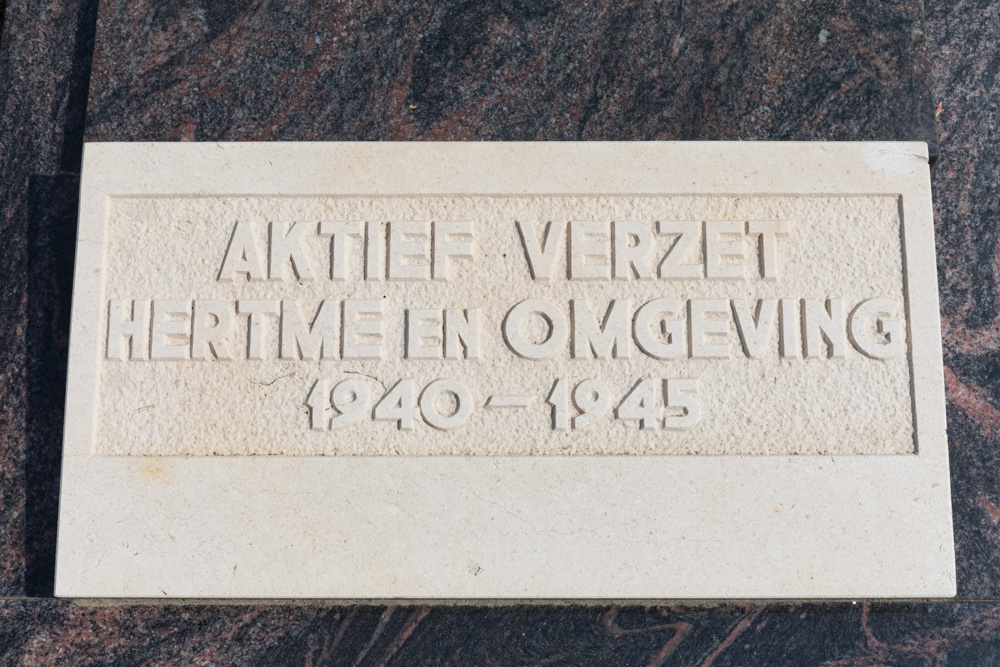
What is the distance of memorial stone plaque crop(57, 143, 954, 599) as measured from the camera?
10.5 ft

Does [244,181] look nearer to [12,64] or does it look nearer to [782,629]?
[12,64]

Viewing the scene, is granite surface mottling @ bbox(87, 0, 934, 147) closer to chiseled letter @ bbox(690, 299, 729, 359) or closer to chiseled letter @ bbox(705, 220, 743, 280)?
chiseled letter @ bbox(705, 220, 743, 280)

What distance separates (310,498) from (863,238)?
111 inches

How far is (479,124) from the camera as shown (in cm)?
358

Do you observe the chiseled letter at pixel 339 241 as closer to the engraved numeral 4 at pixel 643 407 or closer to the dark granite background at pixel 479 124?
the dark granite background at pixel 479 124

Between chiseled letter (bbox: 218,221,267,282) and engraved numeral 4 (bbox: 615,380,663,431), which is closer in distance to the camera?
engraved numeral 4 (bbox: 615,380,663,431)

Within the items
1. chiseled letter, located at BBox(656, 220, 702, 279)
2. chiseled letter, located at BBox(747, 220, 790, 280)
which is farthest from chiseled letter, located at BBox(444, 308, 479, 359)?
chiseled letter, located at BBox(747, 220, 790, 280)

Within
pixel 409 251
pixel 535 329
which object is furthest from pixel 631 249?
pixel 409 251

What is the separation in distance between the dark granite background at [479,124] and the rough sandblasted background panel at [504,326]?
0.37m

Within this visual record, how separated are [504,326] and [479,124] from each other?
1.01 m

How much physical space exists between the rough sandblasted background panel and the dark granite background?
374 millimetres

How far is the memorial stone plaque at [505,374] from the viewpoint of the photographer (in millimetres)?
3205

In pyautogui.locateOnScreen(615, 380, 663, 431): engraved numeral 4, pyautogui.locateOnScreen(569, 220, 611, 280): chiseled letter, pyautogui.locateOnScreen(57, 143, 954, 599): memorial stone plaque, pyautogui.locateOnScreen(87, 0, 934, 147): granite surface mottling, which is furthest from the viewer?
pyautogui.locateOnScreen(87, 0, 934, 147): granite surface mottling

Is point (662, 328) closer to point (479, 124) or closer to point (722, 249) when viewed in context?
point (722, 249)
